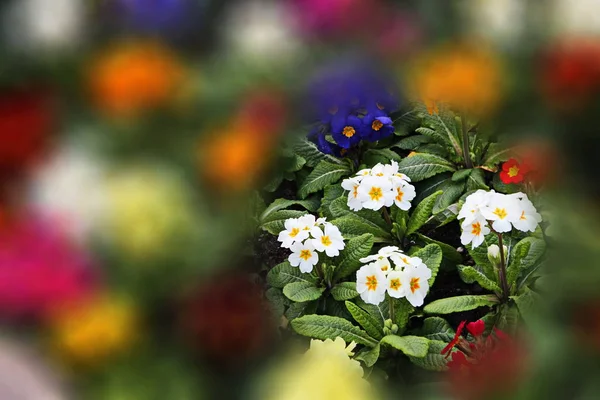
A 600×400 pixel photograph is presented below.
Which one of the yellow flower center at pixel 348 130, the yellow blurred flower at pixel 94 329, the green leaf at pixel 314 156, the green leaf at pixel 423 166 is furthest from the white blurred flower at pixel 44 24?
the green leaf at pixel 423 166

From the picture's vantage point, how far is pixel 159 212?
0.35 m

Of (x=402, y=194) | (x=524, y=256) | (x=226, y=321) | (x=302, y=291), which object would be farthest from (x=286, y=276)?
(x=226, y=321)

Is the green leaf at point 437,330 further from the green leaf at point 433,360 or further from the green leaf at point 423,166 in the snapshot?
the green leaf at point 423,166

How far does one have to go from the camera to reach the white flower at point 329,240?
1.94 metres

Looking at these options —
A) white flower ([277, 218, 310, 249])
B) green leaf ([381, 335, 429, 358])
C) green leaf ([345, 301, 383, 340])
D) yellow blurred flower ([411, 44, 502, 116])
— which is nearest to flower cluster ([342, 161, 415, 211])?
white flower ([277, 218, 310, 249])

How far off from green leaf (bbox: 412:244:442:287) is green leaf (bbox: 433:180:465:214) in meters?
0.27

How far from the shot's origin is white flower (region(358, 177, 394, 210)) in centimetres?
208

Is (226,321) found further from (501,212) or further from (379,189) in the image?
(379,189)

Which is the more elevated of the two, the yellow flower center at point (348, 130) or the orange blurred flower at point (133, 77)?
the orange blurred flower at point (133, 77)

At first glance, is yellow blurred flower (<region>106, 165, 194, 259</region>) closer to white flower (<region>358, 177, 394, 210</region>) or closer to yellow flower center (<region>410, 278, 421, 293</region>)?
yellow flower center (<region>410, 278, 421, 293</region>)

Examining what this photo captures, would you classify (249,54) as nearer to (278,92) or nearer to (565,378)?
(278,92)

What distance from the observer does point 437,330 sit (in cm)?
184

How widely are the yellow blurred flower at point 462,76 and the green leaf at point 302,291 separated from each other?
1.51 metres

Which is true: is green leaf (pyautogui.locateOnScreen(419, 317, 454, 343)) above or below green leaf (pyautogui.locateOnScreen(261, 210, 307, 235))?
below
